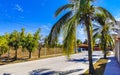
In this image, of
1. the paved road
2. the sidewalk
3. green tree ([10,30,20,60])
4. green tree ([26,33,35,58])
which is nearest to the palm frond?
the sidewalk

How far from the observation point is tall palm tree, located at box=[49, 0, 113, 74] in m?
16.1

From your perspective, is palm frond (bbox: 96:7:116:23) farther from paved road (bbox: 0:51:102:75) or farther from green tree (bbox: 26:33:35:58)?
green tree (bbox: 26:33:35:58)

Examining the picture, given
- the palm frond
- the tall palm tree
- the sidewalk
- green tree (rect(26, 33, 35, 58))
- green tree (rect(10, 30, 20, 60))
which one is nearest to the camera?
the tall palm tree

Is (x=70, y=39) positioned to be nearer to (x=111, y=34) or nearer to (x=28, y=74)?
(x=28, y=74)

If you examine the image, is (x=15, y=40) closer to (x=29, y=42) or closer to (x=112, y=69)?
(x=29, y=42)

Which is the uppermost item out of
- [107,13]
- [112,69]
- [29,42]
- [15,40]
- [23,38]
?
[107,13]

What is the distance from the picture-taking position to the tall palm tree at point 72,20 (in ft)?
52.9

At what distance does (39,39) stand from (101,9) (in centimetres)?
2472

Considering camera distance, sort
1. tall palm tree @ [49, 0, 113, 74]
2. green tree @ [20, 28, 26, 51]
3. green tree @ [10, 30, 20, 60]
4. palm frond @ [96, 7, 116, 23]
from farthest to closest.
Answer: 1. green tree @ [20, 28, 26, 51]
2. green tree @ [10, 30, 20, 60]
3. palm frond @ [96, 7, 116, 23]
4. tall palm tree @ [49, 0, 113, 74]

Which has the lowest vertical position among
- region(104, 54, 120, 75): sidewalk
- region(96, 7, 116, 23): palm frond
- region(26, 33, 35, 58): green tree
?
region(104, 54, 120, 75): sidewalk

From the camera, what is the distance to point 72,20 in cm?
1634

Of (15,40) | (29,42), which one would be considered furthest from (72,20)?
(29,42)

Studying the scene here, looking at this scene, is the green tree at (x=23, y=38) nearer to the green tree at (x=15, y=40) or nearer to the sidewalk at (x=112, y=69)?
the green tree at (x=15, y=40)

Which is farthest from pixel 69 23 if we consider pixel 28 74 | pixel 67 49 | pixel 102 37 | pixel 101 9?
pixel 102 37
